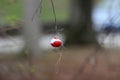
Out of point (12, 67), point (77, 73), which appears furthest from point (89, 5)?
point (12, 67)

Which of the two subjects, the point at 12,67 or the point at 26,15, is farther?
the point at 26,15

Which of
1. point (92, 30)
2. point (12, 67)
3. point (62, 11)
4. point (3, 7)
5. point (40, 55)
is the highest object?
point (3, 7)

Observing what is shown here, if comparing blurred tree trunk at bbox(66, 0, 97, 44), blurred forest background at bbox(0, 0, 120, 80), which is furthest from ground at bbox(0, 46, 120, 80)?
blurred tree trunk at bbox(66, 0, 97, 44)

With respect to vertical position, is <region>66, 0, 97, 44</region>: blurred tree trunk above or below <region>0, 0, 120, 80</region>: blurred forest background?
below

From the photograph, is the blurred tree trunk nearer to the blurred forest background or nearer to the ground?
the blurred forest background

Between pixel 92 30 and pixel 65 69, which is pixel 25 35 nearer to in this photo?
pixel 65 69

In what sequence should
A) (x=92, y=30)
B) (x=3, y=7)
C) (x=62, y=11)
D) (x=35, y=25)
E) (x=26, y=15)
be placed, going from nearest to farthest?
(x=3, y=7) → (x=26, y=15) → (x=35, y=25) → (x=92, y=30) → (x=62, y=11)

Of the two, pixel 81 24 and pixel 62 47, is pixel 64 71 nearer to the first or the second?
pixel 62 47

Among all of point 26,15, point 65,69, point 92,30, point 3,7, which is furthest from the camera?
point 92,30
